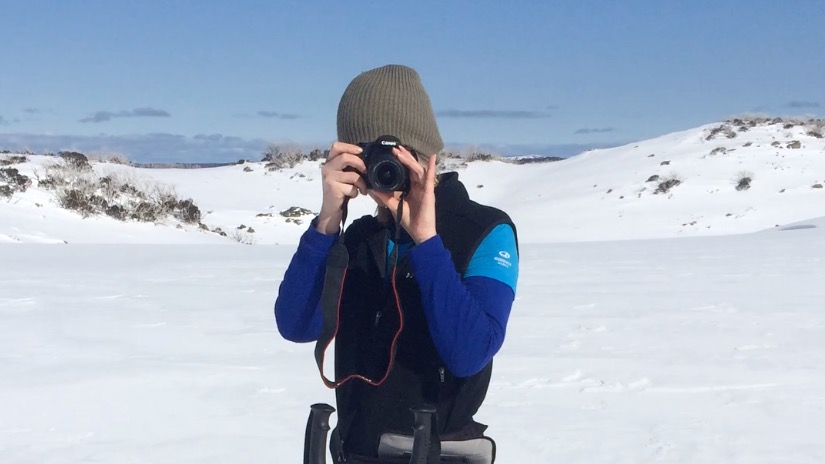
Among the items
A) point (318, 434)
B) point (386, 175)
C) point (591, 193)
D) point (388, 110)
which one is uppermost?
point (388, 110)

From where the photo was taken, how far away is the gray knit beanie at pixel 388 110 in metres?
1.91

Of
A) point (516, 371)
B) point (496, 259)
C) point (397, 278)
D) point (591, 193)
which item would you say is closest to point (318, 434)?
point (397, 278)

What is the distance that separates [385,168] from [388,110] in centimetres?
15

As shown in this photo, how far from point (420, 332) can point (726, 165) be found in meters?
27.6

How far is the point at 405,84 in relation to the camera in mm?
1949

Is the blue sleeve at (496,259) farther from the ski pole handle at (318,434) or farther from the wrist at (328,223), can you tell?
the ski pole handle at (318,434)

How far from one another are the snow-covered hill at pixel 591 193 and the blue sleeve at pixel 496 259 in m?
14.5

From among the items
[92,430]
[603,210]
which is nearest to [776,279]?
[92,430]

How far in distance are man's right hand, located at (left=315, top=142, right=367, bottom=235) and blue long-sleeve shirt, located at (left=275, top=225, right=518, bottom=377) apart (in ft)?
0.19

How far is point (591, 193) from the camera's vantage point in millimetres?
27422

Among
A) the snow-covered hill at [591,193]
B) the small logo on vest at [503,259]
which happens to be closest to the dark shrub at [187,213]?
the snow-covered hill at [591,193]

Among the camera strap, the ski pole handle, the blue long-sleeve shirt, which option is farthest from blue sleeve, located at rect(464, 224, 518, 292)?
the ski pole handle

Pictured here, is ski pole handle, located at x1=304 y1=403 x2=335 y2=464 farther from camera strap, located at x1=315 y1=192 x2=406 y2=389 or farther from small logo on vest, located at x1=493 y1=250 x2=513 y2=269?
small logo on vest, located at x1=493 y1=250 x2=513 y2=269

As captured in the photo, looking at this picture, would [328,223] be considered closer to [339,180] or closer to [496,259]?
[339,180]
